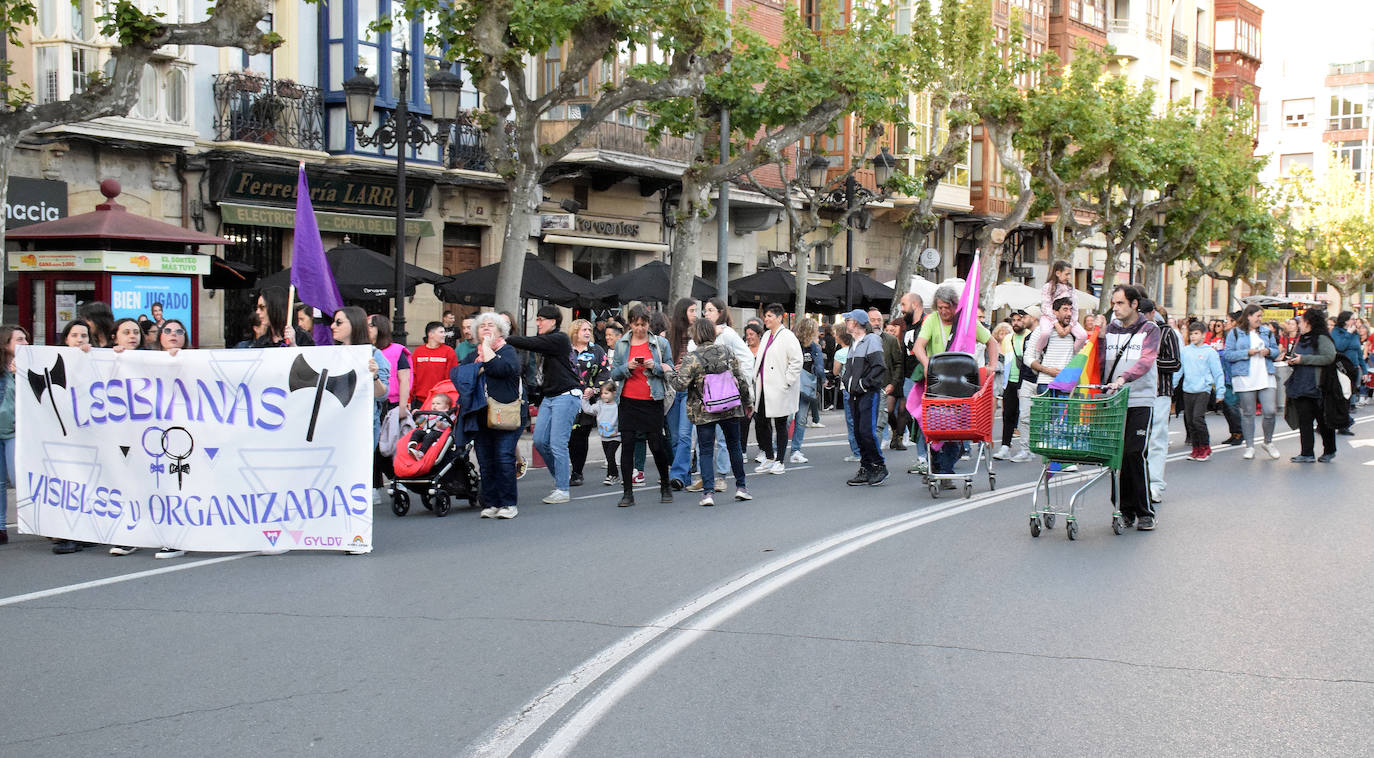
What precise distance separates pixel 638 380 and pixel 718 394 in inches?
27.0

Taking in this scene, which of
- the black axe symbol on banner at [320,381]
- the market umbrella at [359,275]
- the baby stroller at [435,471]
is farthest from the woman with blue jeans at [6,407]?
the market umbrella at [359,275]

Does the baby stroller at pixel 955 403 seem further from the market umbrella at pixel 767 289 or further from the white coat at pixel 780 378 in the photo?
the market umbrella at pixel 767 289

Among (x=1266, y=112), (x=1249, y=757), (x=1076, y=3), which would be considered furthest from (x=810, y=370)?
(x=1266, y=112)

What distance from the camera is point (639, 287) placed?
24609 mm

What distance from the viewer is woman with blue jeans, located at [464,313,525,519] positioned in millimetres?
11352

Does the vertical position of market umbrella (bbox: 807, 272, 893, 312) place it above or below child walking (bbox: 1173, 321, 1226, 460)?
above

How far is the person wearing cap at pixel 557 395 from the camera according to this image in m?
12.3

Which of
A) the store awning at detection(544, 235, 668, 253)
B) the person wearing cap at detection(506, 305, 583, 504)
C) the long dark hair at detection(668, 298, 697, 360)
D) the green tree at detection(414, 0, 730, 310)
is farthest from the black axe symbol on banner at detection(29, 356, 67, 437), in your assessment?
the store awning at detection(544, 235, 668, 253)

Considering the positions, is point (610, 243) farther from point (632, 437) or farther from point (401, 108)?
point (632, 437)

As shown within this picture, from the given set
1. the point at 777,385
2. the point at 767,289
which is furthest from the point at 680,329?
the point at 767,289

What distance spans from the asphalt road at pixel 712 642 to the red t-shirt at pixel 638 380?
1.48m

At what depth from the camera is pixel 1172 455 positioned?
691 inches

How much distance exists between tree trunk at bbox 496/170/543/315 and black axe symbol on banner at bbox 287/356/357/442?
9379 millimetres

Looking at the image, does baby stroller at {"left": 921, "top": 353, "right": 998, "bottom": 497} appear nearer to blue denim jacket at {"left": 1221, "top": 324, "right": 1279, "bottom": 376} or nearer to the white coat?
the white coat
